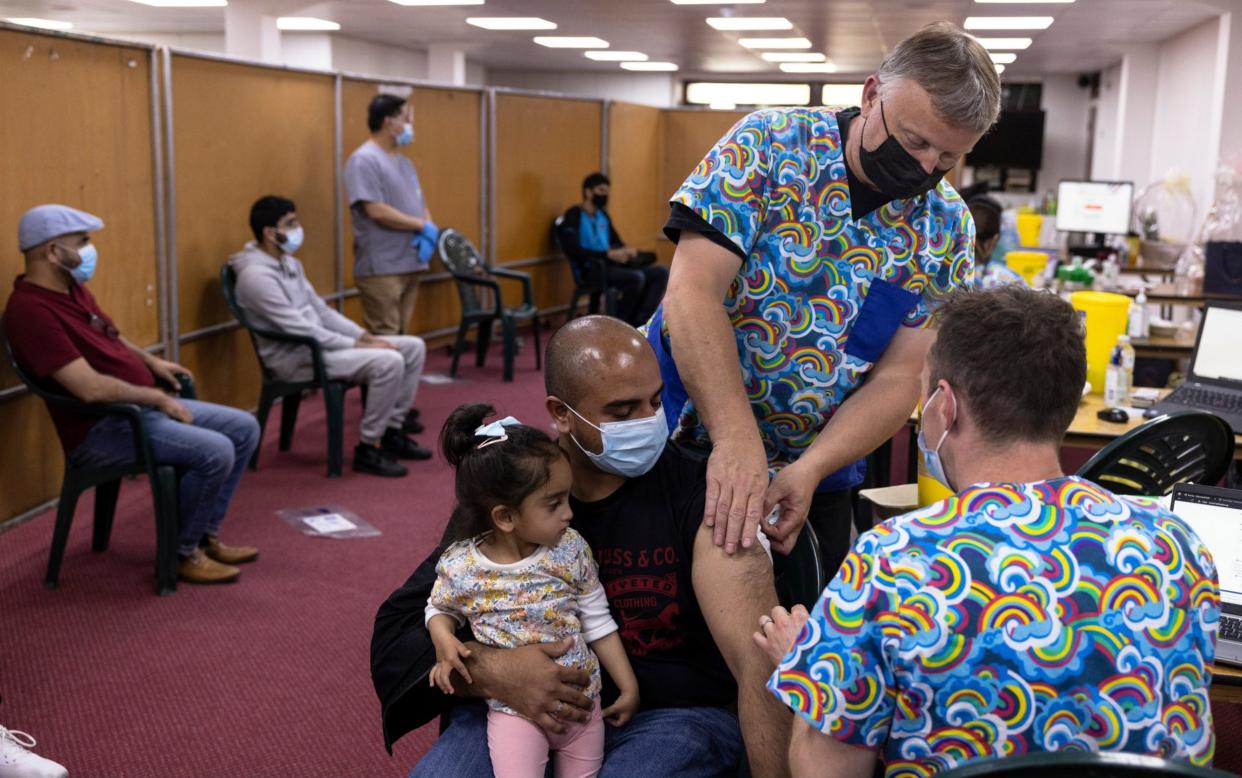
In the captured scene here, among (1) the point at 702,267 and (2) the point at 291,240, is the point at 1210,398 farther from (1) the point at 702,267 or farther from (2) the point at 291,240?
(2) the point at 291,240

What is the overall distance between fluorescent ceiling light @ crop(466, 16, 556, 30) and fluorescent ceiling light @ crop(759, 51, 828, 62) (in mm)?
3845

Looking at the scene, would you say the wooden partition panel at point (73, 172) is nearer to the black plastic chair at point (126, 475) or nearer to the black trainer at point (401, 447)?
the black plastic chair at point (126, 475)

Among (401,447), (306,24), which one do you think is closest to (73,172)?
(401,447)

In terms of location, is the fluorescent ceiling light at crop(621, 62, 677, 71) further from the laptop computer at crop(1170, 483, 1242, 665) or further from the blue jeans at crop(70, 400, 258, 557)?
the laptop computer at crop(1170, 483, 1242, 665)

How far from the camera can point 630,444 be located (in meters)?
1.83

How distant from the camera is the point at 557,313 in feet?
32.7

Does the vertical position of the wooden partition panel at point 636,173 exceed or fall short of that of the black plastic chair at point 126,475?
it exceeds it

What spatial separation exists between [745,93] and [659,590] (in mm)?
18098

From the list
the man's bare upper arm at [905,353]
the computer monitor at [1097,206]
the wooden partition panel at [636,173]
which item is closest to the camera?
the man's bare upper arm at [905,353]

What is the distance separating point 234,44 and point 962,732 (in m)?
11.4

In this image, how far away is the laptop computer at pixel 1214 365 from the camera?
3.74m

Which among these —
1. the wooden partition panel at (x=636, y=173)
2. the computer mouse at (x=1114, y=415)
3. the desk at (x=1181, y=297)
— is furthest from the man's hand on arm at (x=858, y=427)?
the wooden partition panel at (x=636, y=173)

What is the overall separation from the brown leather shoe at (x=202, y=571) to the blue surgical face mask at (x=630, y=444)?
2495 millimetres

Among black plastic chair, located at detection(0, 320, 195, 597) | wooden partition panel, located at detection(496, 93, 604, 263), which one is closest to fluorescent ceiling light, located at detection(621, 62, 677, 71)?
wooden partition panel, located at detection(496, 93, 604, 263)
